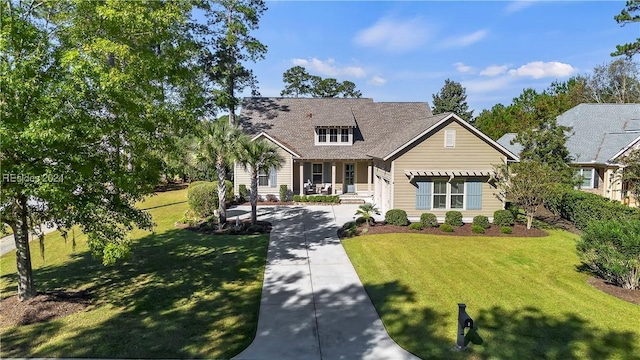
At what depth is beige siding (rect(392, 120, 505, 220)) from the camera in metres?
19.1

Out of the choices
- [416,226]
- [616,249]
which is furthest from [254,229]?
[616,249]

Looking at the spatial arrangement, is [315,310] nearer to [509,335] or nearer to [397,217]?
[509,335]

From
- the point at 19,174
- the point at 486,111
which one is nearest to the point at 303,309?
the point at 19,174

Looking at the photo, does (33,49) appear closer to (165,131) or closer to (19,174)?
(19,174)

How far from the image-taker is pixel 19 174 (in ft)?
23.4

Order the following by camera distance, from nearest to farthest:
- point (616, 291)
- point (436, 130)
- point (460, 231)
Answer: point (616, 291) → point (460, 231) → point (436, 130)

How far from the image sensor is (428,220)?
18.3m

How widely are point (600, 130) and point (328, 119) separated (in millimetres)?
19389

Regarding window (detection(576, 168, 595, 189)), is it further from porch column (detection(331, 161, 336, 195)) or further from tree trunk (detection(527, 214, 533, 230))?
porch column (detection(331, 161, 336, 195))

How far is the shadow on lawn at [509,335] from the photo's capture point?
745cm

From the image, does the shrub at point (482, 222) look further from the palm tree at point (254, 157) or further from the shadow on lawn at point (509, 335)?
the palm tree at point (254, 157)

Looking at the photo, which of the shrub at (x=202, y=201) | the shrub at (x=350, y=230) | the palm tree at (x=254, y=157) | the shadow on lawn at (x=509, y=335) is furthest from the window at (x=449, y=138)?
the shrub at (x=202, y=201)

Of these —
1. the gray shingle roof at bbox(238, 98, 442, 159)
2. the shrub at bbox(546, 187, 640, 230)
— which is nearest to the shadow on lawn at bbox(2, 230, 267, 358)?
the gray shingle roof at bbox(238, 98, 442, 159)

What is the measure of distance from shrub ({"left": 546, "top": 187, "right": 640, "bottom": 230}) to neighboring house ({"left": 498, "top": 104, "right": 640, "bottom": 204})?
3454 mm
